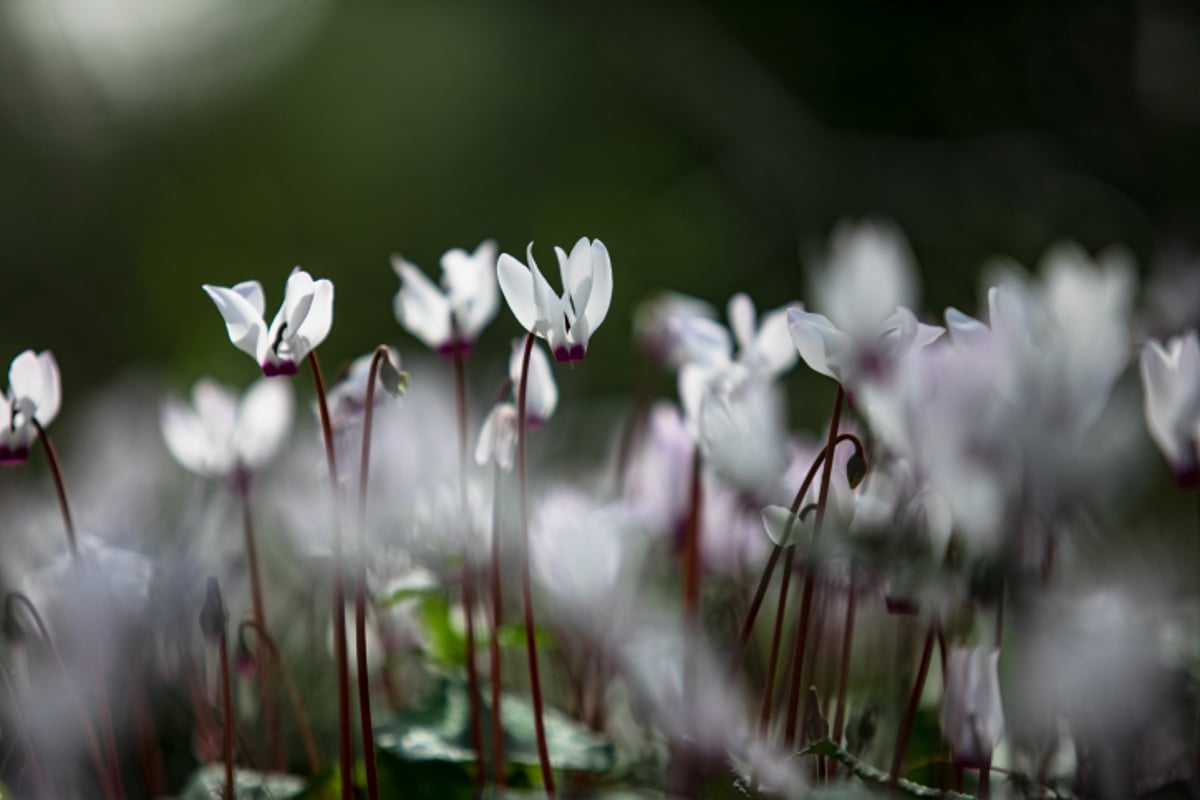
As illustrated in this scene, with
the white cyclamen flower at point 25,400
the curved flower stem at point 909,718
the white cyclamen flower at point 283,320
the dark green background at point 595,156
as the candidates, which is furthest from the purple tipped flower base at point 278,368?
the dark green background at point 595,156


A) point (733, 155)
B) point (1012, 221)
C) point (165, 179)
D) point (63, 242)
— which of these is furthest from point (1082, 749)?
point (165, 179)

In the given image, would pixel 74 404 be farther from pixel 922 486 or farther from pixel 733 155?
pixel 922 486

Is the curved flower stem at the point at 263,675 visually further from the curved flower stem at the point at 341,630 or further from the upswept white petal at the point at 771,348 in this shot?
the upswept white petal at the point at 771,348

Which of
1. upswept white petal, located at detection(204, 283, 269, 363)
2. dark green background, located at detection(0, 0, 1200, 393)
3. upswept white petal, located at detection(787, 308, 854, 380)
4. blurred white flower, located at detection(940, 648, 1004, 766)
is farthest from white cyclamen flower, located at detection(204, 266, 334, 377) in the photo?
dark green background, located at detection(0, 0, 1200, 393)

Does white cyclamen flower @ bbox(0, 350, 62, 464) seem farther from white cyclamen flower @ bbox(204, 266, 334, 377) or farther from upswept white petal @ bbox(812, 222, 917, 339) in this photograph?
upswept white petal @ bbox(812, 222, 917, 339)

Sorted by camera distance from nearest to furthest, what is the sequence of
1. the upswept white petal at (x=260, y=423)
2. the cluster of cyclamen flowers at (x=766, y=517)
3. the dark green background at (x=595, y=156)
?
the cluster of cyclamen flowers at (x=766, y=517), the upswept white petal at (x=260, y=423), the dark green background at (x=595, y=156)

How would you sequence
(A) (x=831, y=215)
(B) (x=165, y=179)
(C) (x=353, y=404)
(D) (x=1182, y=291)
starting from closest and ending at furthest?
(C) (x=353, y=404)
(D) (x=1182, y=291)
(A) (x=831, y=215)
(B) (x=165, y=179)

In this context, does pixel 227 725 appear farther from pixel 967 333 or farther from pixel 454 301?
pixel 967 333
